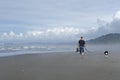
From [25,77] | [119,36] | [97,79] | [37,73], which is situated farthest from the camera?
[119,36]

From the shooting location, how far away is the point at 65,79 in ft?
44.6

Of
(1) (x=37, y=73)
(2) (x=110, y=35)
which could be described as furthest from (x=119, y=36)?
(1) (x=37, y=73)

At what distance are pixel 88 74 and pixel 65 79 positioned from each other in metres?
1.92

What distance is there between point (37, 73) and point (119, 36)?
400 ft

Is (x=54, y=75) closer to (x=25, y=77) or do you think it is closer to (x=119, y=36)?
(x=25, y=77)

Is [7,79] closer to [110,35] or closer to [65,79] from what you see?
[65,79]

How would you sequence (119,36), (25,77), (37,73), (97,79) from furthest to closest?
(119,36)
(37,73)
(25,77)
(97,79)

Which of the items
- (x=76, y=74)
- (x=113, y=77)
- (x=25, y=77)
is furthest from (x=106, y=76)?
(x=25, y=77)

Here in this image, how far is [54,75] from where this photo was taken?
14922 mm

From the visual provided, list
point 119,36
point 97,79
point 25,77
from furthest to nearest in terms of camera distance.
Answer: point 119,36 < point 25,77 < point 97,79

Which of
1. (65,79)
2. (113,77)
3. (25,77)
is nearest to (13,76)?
(25,77)

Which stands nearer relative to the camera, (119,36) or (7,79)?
(7,79)

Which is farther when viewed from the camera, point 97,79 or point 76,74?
point 76,74

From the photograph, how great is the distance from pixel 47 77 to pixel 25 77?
1070 mm
